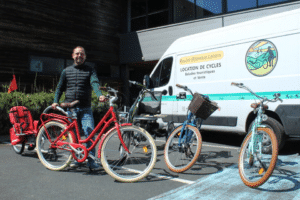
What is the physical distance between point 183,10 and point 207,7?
146cm

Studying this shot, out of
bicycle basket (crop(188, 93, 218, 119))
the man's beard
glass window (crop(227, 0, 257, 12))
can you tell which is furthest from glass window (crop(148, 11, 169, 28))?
bicycle basket (crop(188, 93, 218, 119))

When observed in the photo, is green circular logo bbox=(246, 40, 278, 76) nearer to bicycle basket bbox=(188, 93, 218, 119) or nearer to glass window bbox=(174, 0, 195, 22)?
bicycle basket bbox=(188, 93, 218, 119)

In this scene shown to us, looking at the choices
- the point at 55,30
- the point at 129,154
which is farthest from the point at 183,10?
the point at 129,154

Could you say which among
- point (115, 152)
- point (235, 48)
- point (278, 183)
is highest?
point (235, 48)

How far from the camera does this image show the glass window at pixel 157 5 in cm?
1490

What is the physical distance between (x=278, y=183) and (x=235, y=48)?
325 cm

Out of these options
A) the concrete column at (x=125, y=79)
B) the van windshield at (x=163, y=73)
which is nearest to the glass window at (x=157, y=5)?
the concrete column at (x=125, y=79)

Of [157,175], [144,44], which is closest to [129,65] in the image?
[144,44]

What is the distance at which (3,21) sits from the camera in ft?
36.9

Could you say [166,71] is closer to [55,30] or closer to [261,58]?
[261,58]

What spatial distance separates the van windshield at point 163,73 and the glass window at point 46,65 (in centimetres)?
693

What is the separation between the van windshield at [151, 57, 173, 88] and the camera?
7371mm

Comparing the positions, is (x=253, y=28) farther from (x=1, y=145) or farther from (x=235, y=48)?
(x=1, y=145)

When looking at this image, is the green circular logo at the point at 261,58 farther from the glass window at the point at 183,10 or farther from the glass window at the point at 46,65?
the glass window at the point at 46,65
